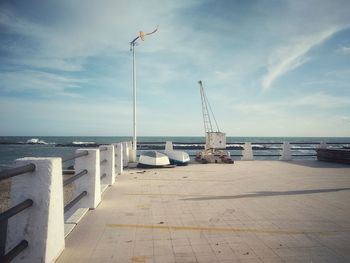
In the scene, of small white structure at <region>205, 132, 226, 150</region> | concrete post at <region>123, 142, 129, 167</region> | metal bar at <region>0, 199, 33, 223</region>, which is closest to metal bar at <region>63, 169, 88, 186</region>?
metal bar at <region>0, 199, 33, 223</region>

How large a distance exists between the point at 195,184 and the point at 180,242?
5.08 m

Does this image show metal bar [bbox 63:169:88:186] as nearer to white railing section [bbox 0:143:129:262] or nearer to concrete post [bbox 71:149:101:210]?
concrete post [bbox 71:149:101:210]

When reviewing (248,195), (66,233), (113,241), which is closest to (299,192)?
(248,195)

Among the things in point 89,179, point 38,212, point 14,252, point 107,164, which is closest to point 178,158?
point 107,164

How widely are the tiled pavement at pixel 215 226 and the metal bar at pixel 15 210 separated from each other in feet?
3.49

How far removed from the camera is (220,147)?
18547 millimetres

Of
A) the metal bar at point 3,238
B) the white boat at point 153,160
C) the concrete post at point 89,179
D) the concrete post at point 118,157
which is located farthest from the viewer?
the white boat at point 153,160

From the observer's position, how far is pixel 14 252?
8.41ft

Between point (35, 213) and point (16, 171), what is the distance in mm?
682

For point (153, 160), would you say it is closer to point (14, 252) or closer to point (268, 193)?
point (268, 193)

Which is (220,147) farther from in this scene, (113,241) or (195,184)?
(113,241)

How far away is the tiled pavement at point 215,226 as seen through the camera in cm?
365

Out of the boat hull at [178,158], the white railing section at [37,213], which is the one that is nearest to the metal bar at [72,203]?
the white railing section at [37,213]

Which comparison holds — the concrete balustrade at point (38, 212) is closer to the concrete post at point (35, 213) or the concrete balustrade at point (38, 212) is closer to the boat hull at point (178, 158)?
the concrete post at point (35, 213)
